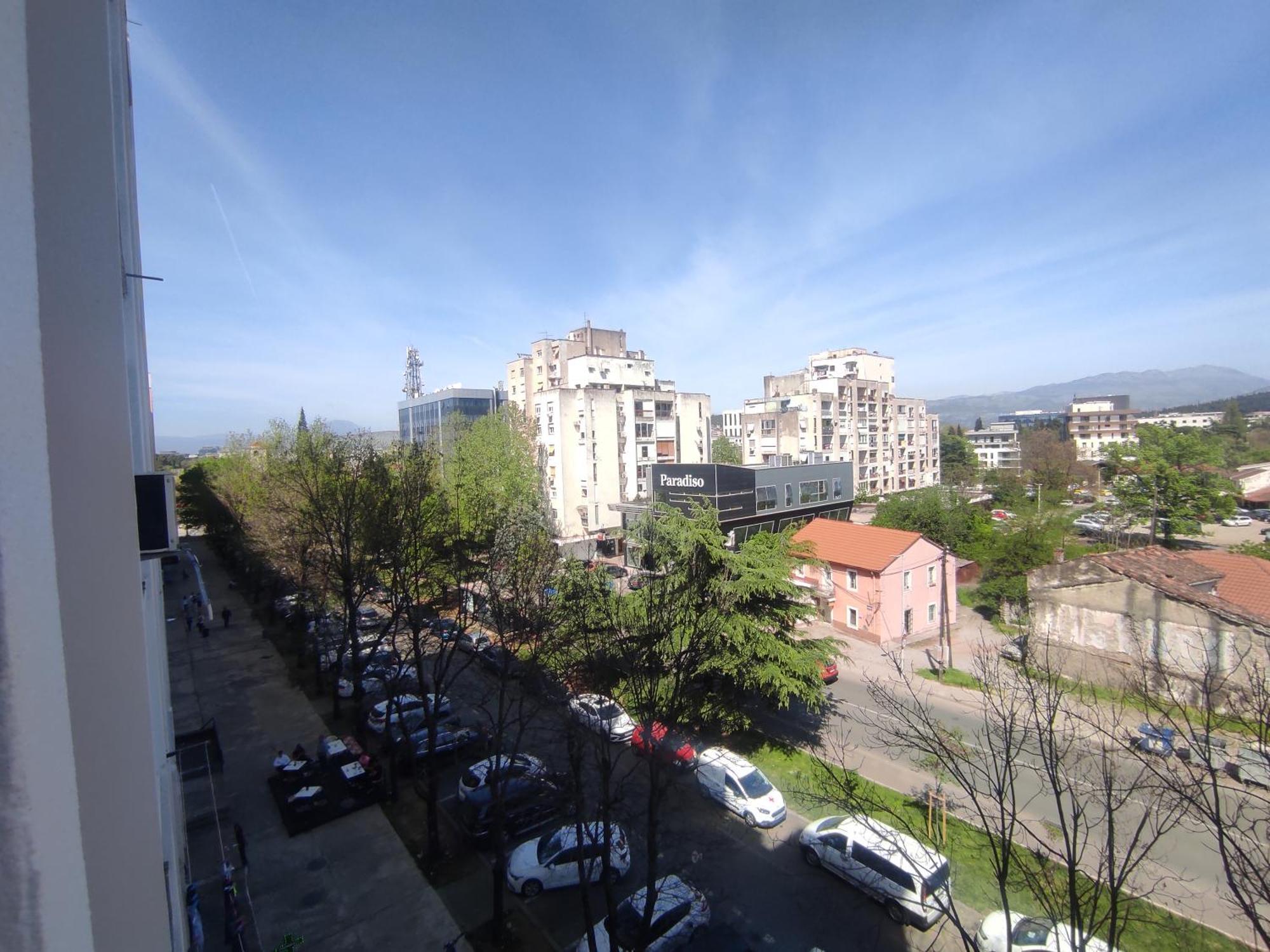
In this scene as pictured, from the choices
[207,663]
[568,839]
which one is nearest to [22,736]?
[568,839]

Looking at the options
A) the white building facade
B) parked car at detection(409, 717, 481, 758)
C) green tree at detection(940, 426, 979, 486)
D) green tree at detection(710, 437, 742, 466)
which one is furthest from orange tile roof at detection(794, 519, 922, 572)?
the white building facade

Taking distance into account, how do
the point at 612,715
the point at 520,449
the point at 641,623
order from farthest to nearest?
1. the point at 520,449
2. the point at 641,623
3. the point at 612,715

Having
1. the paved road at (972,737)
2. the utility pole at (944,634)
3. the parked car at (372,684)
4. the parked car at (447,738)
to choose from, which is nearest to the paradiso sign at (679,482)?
the paved road at (972,737)

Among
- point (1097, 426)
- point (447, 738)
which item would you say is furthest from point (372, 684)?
point (1097, 426)

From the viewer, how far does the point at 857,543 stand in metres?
19.3

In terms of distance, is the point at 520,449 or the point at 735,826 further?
the point at 520,449

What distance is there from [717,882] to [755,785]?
1.80 metres

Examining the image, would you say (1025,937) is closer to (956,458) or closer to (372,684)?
(372,684)

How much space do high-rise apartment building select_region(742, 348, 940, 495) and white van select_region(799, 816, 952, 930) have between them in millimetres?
30934

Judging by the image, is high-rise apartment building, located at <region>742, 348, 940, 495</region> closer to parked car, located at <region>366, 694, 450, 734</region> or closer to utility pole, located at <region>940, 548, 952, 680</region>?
utility pole, located at <region>940, 548, 952, 680</region>

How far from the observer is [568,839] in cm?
818

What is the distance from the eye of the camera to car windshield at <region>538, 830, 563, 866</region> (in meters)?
8.05

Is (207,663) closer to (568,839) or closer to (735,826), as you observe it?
(568,839)

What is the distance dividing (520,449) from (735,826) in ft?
74.5
